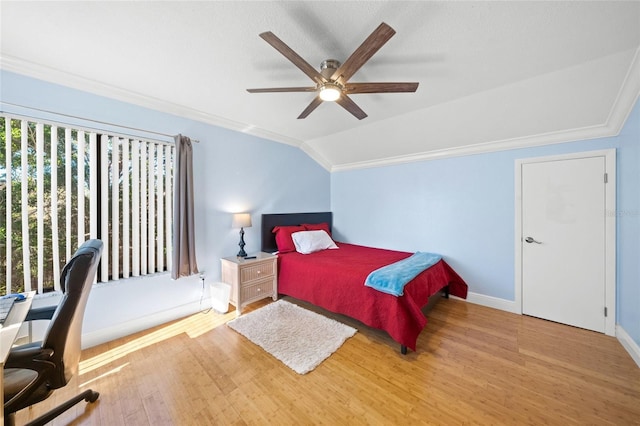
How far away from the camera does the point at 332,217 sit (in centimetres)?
487

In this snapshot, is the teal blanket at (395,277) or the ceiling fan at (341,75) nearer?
the ceiling fan at (341,75)

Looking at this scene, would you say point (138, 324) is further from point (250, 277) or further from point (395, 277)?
point (395, 277)

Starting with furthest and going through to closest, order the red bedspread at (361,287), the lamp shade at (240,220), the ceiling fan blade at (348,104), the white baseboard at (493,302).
Answer: 1. the lamp shade at (240,220)
2. the white baseboard at (493,302)
3. the red bedspread at (361,287)
4. the ceiling fan blade at (348,104)

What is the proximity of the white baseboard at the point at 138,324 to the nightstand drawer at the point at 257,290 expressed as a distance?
1.77 feet

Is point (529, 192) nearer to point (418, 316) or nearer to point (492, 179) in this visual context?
point (492, 179)

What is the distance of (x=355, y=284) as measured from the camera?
2.45 meters

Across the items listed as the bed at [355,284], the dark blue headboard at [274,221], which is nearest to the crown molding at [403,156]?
the dark blue headboard at [274,221]

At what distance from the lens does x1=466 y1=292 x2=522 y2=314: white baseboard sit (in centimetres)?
292

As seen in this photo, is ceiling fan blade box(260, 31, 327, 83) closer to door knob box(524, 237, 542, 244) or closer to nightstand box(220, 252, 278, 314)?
nightstand box(220, 252, 278, 314)

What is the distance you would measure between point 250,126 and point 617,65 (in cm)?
362

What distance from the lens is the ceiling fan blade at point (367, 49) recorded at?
1.24 metres

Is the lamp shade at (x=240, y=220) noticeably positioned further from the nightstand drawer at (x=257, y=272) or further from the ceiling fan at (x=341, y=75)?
the ceiling fan at (x=341, y=75)

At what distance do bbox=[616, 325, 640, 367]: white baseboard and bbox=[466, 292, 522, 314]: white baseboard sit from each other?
0.75m

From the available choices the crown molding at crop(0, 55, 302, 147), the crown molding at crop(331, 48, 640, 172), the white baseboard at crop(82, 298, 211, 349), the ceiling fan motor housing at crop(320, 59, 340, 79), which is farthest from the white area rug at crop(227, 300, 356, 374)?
the crown molding at crop(331, 48, 640, 172)
